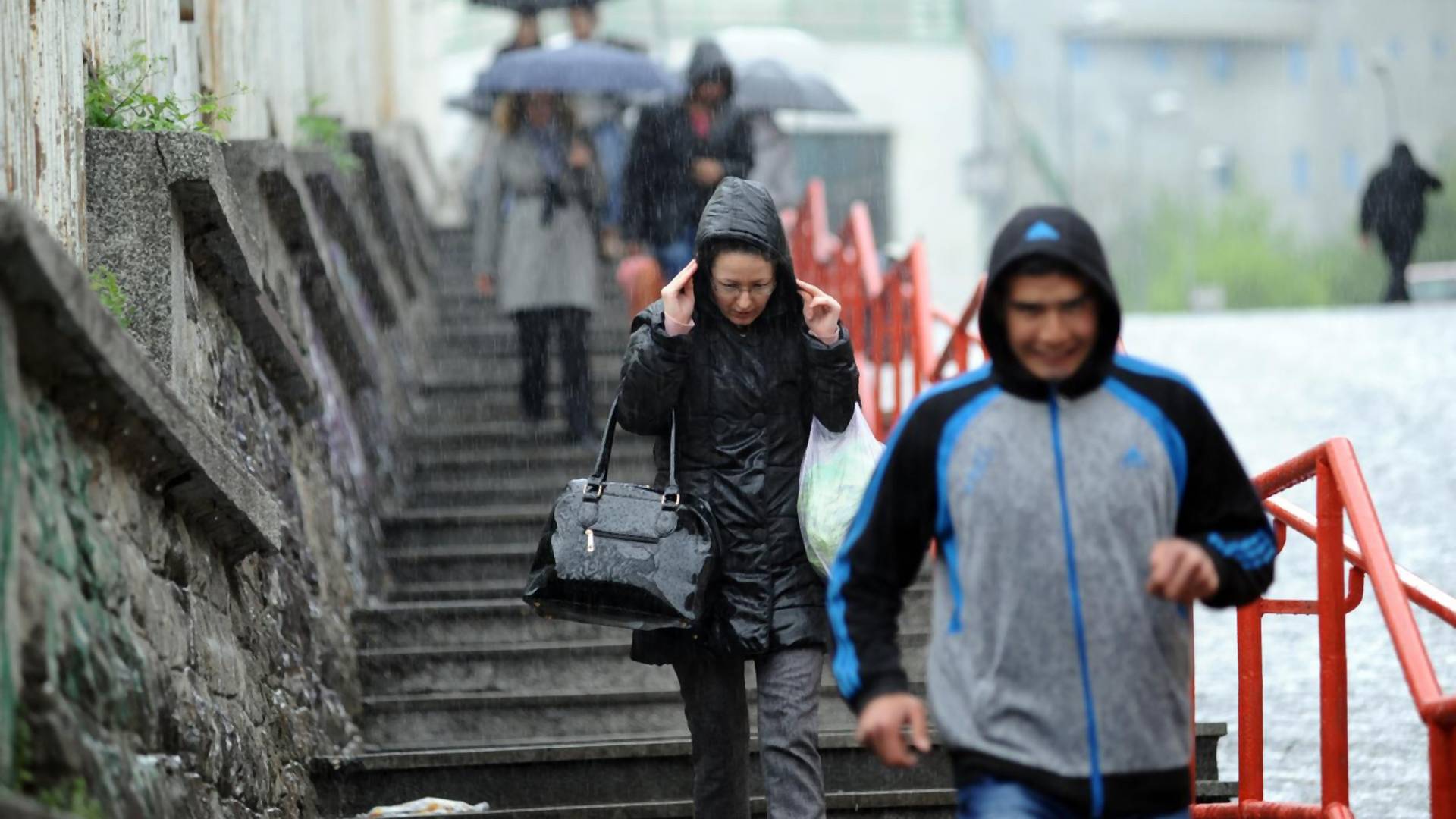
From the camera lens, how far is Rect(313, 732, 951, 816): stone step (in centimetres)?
640

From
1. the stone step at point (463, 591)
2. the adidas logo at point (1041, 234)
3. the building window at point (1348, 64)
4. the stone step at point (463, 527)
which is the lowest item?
the stone step at point (463, 591)

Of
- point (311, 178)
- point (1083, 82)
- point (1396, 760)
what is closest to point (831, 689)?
point (1396, 760)

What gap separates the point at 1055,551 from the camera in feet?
11.3

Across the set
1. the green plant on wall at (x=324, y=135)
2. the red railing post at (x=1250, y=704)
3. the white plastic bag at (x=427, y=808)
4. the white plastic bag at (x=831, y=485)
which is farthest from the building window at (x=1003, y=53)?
the white plastic bag at (x=831, y=485)

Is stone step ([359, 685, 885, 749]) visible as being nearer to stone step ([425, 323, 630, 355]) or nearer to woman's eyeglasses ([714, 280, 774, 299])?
woman's eyeglasses ([714, 280, 774, 299])

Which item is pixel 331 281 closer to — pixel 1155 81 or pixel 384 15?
pixel 384 15

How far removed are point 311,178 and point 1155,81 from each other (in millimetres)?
42829

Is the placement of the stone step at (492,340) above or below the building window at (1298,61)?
below

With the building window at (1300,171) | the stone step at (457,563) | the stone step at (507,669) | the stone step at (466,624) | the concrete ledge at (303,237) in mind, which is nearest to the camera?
the concrete ledge at (303,237)

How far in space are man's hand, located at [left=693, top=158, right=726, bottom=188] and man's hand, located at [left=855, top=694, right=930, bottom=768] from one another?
266 inches

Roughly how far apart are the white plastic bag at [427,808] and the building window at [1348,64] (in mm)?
47928

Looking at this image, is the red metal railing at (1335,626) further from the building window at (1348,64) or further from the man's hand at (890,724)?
Answer: the building window at (1348,64)

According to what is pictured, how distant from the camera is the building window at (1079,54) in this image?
1879 inches

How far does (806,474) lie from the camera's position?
193 inches
